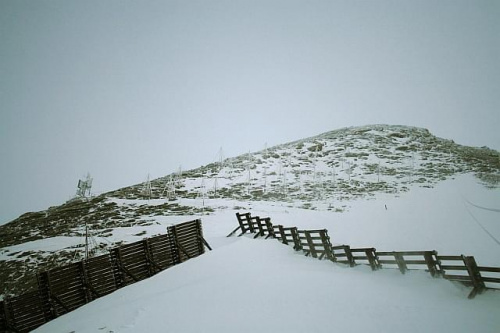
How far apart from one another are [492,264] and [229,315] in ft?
53.3

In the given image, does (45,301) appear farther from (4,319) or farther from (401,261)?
(401,261)

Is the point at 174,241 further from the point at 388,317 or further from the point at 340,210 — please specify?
the point at 340,210

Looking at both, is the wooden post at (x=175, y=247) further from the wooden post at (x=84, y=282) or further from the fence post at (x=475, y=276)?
the fence post at (x=475, y=276)

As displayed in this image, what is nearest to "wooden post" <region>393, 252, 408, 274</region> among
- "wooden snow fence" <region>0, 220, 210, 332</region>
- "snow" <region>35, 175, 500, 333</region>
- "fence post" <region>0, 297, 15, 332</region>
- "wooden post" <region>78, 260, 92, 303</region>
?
"snow" <region>35, 175, 500, 333</region>

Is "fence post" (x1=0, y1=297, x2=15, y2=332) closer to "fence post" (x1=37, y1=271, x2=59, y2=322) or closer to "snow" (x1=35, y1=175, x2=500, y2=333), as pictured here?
"fence post" (x1=37, y1=271, x2=59, y2=322)

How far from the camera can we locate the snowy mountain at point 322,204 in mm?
22062

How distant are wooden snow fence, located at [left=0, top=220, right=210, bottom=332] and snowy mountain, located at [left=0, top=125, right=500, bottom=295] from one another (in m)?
4.92

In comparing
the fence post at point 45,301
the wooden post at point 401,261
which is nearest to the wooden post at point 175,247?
the fence post at point 45,301

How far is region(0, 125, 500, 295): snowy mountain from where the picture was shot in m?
22.1

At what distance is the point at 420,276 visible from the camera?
1010 centimetres

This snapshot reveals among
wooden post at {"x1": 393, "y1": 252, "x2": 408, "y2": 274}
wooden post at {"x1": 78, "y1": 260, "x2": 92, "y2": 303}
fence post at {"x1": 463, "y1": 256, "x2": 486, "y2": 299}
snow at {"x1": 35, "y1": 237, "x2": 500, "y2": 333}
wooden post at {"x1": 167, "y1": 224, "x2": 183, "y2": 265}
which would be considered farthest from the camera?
wooden post at {"x1": 167, "y1": 224, "x2": 183, "y2": 265}

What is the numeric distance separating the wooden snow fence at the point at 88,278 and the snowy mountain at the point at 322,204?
4.92m

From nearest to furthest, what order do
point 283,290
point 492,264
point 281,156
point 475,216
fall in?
1. point 283,290
2. point 492,264
3. point 475,216
4. point 281,156

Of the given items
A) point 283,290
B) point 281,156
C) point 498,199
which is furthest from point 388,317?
point 281,156
